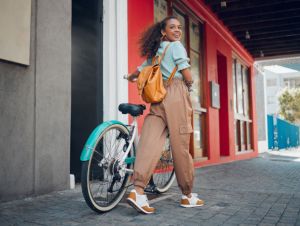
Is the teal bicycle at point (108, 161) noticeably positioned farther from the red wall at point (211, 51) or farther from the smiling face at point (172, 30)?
the red wall at point (211, 51)

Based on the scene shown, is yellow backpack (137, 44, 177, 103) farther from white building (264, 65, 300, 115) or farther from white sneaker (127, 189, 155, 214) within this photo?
white building (264, 65, 300, 115)

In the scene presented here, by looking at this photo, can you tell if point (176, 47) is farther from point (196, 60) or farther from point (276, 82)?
point (276, 82)

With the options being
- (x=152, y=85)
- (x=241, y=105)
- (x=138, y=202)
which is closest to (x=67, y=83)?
(x=152, y=85)

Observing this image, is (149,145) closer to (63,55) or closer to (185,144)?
(185,144)

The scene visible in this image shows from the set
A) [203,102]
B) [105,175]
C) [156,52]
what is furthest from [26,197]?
[203,102]

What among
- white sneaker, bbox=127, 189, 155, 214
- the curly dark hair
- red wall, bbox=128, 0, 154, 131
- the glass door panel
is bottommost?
white sneaker, bbox=127, 189, 155, 214

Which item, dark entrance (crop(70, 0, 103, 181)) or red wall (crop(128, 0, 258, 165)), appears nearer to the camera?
dark entrance (crop(70, 0, 103, 181))

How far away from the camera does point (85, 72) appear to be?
4.61 metres

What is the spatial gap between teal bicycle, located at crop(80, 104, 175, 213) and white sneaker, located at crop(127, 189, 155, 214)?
8.4 inches

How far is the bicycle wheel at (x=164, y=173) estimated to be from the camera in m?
3.68

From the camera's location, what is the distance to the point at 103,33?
15.5ft

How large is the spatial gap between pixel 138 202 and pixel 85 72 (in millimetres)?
2405

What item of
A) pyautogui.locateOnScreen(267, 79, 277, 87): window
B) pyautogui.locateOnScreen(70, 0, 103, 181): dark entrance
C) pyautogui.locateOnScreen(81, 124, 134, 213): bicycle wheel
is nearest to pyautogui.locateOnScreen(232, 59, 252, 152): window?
pyautogui.locateOnScreen(70, 0, 103, 181): dark entrance

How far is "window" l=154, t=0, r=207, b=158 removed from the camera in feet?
23.8
